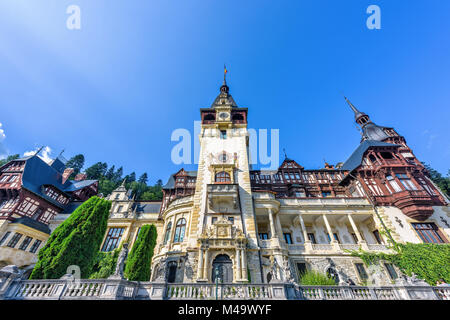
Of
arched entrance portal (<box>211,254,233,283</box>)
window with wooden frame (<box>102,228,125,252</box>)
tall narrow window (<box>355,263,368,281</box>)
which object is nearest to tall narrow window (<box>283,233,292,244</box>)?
tall narrow window (<box>355,263,368,281</box>)

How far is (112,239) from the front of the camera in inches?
1035

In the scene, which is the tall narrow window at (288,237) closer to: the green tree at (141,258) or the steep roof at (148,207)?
the green tree at (141,258)

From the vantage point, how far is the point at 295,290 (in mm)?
10102

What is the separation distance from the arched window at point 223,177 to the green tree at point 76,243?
1226cm

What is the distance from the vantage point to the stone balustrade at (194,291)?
30.0ft

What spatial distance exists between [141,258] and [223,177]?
12471 millimetres

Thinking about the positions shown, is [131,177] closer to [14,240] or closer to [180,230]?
[14,240]

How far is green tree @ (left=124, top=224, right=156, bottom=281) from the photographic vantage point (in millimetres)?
15039

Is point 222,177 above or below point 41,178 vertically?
below

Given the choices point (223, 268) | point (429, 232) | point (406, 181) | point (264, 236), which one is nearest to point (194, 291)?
point (223, 268)

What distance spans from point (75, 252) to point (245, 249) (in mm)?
13934

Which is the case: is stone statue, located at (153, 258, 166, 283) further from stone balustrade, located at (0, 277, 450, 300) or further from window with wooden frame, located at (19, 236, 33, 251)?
window with wooden frame, located at (19, 236, 33, 251)

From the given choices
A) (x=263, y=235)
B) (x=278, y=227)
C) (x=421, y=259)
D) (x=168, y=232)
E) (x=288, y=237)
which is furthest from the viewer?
(x=288, y=237)

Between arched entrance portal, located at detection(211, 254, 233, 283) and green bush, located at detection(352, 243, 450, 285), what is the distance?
12.9 m
